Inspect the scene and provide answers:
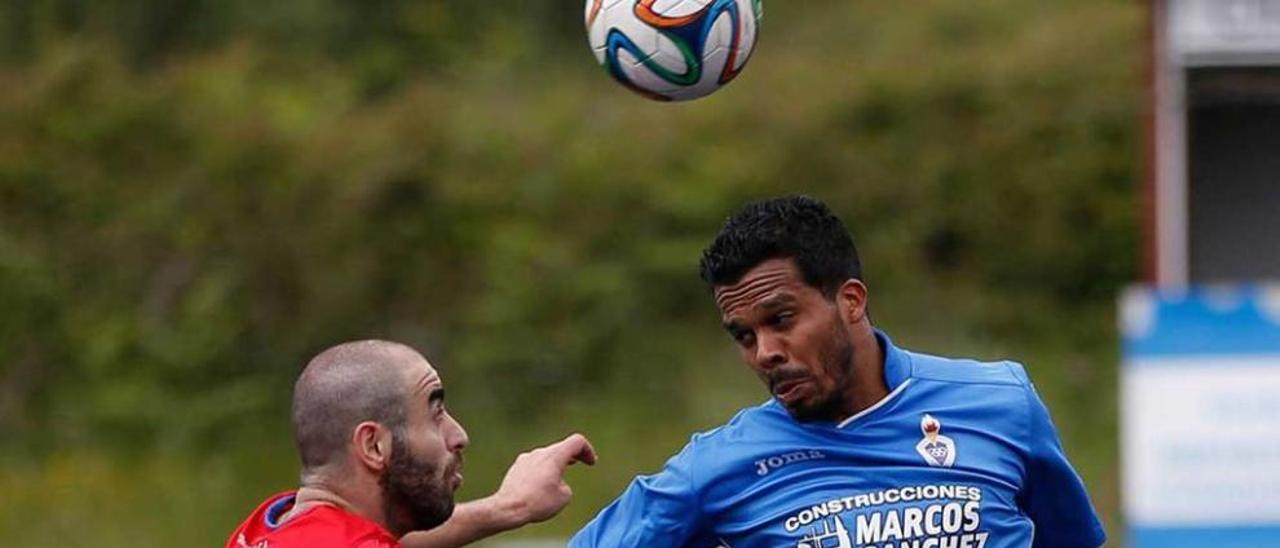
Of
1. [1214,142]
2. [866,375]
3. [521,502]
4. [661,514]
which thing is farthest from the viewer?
[1214,142]

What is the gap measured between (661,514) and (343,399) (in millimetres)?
873

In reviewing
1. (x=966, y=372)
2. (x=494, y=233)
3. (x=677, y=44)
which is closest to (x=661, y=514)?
(x=966, y=372)

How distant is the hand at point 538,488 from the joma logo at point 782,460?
44cm

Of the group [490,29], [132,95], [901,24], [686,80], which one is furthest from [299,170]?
[686,80]

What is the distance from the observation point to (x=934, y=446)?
209 inches

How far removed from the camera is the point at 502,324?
57.3ft

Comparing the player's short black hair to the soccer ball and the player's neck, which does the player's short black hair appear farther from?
the soccer ball

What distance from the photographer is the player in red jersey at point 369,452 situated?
4617mm

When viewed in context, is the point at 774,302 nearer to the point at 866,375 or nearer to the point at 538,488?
the point at 866,375

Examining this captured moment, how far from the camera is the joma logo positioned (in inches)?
208

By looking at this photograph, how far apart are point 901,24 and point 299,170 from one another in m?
6.04

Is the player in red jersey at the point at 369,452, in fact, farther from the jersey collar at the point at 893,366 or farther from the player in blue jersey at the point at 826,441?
the jersey collar at the point at 893,366

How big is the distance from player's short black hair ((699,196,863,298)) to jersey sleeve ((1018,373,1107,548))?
524 millimetres

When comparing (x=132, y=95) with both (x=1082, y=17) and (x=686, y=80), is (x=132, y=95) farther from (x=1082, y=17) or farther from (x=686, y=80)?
(x=686, y=80)
